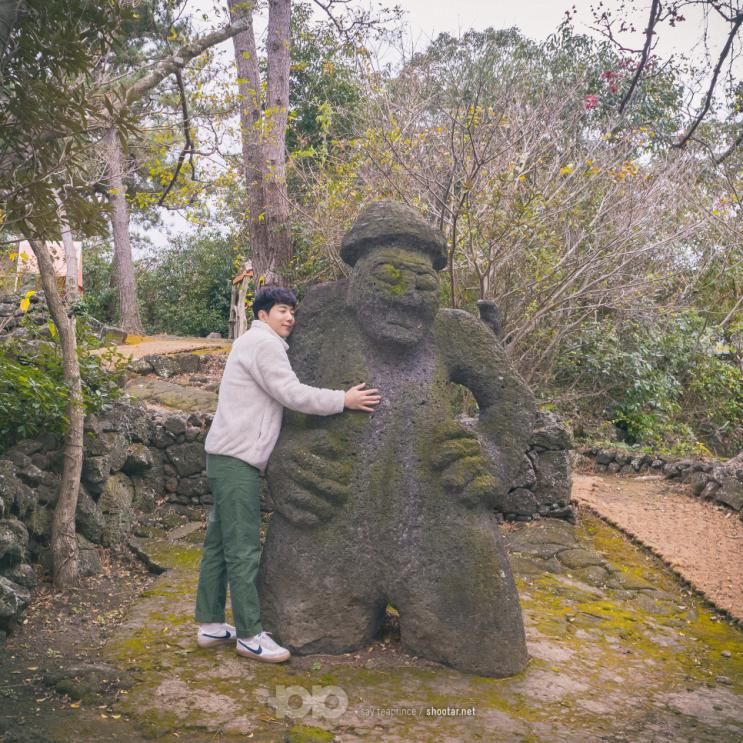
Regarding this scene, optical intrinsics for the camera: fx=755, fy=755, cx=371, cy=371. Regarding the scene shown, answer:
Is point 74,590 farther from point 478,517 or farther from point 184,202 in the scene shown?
point 184,202

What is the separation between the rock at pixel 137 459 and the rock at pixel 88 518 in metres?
0.73

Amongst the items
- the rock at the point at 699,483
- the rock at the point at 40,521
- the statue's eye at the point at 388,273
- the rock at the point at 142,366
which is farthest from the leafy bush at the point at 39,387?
the rock at the point at 699,483

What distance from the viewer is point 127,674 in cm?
362

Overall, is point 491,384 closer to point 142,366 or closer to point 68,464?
point 68,464

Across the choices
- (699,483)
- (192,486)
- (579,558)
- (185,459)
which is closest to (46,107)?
(185,459)

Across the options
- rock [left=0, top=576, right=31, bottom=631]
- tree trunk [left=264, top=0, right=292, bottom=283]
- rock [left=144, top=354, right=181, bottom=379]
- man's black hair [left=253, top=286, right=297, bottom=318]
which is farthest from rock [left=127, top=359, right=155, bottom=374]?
man's black hair [left=253, top=286, right=297, bottom=318]

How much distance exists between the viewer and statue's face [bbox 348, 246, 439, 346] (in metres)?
4.05

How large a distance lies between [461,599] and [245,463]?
1.30 metres

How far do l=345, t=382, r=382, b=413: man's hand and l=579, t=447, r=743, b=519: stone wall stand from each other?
5426mm

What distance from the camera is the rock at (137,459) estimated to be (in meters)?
6.27

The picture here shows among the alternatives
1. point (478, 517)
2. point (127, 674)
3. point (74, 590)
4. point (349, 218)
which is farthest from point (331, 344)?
point (349, 218)

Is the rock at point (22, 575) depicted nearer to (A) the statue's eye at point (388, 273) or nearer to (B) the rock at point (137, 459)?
(B) the rock at point (137, 459)

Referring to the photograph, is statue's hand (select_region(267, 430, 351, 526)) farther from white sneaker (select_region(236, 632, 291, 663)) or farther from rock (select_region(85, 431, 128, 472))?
rock (select_region(85, 431, 128, 472))

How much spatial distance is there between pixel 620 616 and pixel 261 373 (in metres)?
2.91
